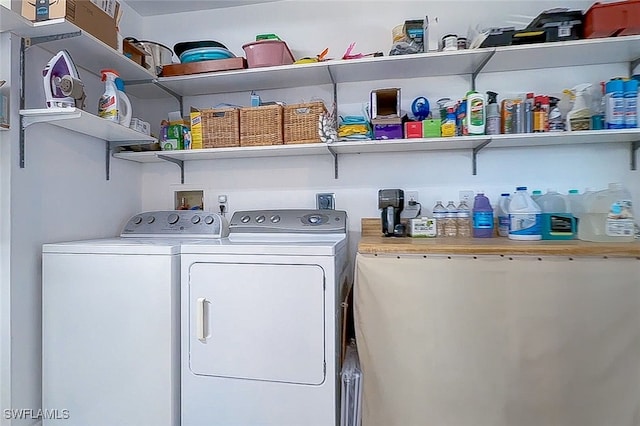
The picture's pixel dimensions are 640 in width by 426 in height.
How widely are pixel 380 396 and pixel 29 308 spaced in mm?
1670

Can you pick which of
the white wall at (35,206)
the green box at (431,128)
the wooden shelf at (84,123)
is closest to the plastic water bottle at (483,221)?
the green box at (431,128)

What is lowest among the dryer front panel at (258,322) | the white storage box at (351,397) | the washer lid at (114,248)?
the white storage box at (351,397)

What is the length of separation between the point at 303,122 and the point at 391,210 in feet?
2.29

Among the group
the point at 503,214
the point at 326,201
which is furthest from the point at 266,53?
the point at 503,214

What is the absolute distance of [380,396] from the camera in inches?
57.3

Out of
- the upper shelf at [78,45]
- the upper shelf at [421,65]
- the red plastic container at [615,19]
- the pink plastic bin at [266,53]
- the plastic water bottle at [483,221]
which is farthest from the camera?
the pink plastic bin at [266,53]

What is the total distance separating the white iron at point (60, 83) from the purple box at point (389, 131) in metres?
1.47

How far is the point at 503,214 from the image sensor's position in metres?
1.92

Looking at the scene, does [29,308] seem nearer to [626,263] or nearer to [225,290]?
[225,290]

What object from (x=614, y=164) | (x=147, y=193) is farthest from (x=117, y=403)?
(x=614, y=164)

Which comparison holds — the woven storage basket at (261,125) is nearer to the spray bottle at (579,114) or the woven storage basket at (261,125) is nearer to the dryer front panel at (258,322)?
the dryer front panel at (258,322)

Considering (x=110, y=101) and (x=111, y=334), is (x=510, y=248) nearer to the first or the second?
(x=111, y=334)

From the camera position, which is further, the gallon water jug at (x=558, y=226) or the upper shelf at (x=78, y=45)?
the gallon water jug at (x=558, y=226)

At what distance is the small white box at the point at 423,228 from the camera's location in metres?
1.84
